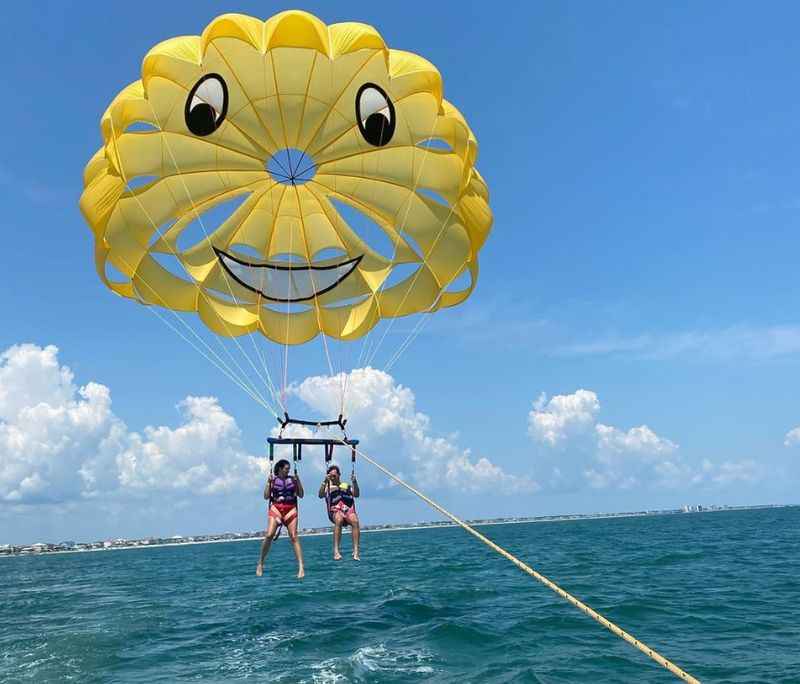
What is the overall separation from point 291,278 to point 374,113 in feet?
15.8

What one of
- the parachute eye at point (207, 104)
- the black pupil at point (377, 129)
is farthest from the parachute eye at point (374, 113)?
the parachute eye at point (207, 104)

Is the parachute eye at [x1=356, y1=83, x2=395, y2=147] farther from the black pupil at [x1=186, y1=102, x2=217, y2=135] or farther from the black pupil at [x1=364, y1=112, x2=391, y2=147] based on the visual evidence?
the black pupil at [x1=186, y1=102, x2=217, y2=135]

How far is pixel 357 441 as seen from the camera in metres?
13.0

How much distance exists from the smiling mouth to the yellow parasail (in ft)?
0.10

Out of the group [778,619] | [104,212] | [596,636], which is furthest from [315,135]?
[778,619]

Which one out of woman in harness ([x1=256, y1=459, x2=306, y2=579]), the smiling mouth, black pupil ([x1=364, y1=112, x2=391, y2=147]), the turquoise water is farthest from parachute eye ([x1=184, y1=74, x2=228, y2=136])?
the turquoise water

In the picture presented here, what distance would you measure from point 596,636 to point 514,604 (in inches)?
176

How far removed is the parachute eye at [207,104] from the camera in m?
11.7

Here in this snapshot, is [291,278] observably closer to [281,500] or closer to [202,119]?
[202,119]

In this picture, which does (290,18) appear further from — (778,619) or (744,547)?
(744,547)

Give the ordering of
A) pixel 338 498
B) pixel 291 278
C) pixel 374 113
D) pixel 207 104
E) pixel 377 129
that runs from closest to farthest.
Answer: pixel 207 104 → pixel 374 113 → pixel 377 129 → pixel 338 498 → pixel 291 278

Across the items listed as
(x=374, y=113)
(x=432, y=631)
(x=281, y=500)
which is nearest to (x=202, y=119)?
(x=374, y=113)

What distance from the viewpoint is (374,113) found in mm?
12156

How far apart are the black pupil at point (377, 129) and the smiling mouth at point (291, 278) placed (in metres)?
3.63
